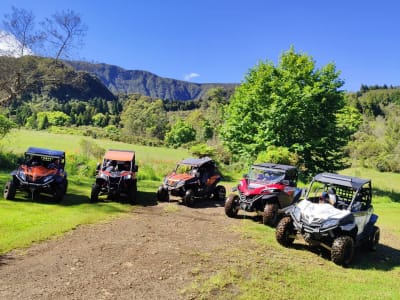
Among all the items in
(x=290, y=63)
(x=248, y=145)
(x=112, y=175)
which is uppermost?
(x=290, y=63)

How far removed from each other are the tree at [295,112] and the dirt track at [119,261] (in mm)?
15122

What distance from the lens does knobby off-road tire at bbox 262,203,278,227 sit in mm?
12523

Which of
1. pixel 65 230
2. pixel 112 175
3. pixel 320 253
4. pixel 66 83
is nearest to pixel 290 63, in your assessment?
pixel 66 83

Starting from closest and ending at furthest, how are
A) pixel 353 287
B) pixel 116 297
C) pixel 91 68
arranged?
pixel 116 297, pixel 353 287, pixel 91 68

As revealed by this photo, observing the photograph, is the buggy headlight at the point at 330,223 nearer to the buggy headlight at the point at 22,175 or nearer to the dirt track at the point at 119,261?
the dirt track at the point at 119,261

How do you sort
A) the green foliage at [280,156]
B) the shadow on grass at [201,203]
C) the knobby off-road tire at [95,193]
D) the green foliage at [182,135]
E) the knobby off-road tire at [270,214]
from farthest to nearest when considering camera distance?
the green foliage at [182,135], the green foliage at [280,156], the shadow on grass at [201,203], the knobby off-road tire at [95,193], the knobby off-road tire at [270,214]

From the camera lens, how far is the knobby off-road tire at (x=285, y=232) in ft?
33.3

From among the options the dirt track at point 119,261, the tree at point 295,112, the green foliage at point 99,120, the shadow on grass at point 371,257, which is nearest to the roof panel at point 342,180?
the shadow on grass at point 371,257

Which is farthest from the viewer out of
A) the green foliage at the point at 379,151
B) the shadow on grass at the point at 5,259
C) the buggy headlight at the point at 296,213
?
the green foliage at the point at 379,151

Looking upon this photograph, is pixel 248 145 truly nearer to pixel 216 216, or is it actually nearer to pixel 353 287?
pixel 216 216

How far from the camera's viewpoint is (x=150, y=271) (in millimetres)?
7656

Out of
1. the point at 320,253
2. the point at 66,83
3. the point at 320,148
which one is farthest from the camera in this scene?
the point at 320,148

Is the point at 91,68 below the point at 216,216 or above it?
above

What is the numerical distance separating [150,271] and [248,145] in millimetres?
21194
